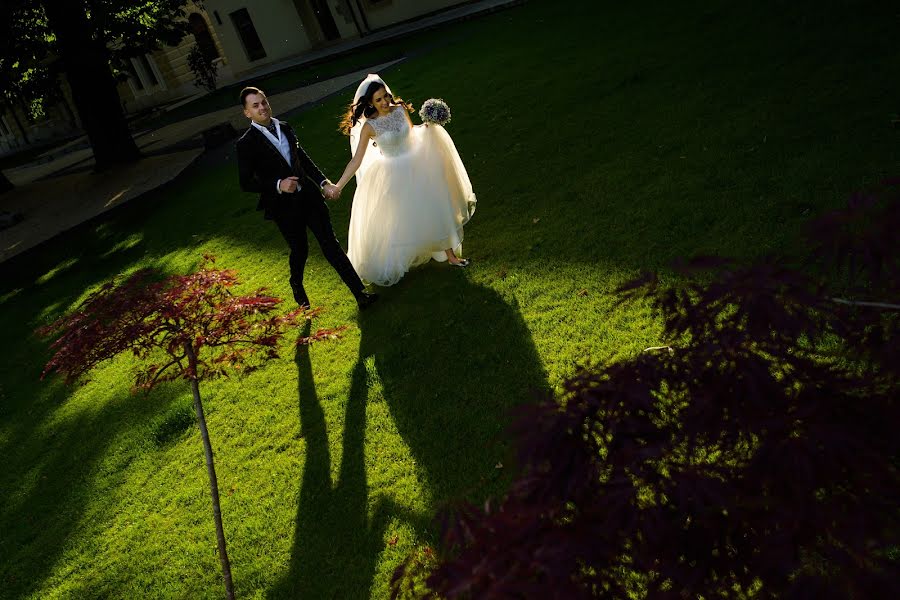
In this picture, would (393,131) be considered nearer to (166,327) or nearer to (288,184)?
(288,184)

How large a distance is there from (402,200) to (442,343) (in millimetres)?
1593

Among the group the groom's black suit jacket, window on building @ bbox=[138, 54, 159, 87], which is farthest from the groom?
window on building @ bbox=[138, 54, 159, 87]

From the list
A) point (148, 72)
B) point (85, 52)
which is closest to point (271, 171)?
point (85, 52)

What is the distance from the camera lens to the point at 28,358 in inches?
314

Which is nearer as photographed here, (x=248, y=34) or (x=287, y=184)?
(x=287, y=184)

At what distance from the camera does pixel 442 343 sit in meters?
5.05

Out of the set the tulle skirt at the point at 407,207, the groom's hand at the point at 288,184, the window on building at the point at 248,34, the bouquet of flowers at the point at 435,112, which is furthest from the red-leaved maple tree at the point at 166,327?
the window on building at the point at 248,34

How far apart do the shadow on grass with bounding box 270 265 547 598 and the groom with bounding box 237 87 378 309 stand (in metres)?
0.67

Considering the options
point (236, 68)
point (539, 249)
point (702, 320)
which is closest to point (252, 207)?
point (539, 249)

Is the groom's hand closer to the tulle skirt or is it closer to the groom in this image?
the groom

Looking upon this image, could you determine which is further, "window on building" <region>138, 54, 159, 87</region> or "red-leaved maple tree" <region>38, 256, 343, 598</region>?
"window on building" <region>138, 54, 159, 87</region>

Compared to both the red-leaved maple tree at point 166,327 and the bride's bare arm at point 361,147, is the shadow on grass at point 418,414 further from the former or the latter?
the bride's bare arm at point 361,147

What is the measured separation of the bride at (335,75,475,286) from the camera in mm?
5754

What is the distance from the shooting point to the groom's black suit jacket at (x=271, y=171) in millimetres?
5312
